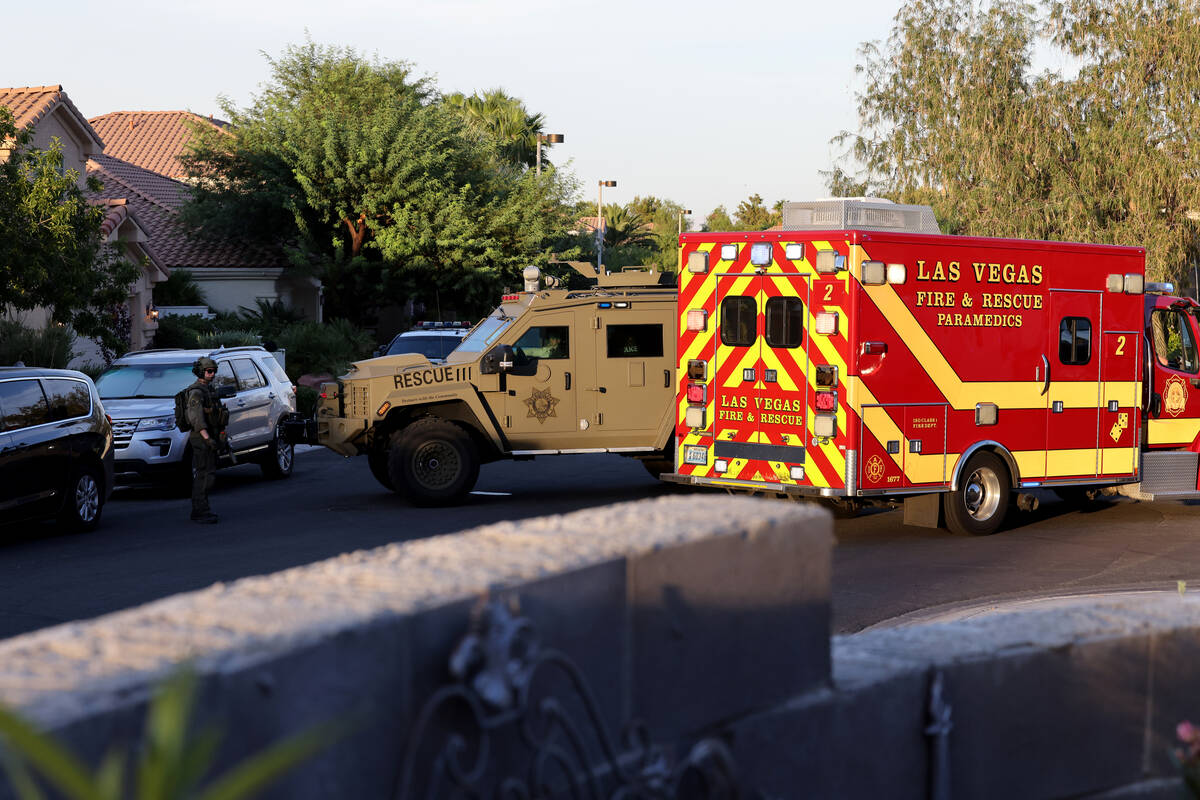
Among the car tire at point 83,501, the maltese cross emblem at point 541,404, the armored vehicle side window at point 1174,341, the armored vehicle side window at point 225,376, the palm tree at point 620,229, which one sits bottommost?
the car tire at point 83,501

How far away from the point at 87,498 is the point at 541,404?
4.85 m

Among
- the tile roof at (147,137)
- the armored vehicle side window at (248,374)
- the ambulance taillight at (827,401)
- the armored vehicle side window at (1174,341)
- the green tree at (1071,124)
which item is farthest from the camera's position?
the tile roof at (147,137)

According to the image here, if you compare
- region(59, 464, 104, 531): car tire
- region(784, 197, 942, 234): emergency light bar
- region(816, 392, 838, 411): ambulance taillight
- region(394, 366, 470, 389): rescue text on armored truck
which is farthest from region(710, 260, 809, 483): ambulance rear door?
region(59, 464, 104, 531): car tire

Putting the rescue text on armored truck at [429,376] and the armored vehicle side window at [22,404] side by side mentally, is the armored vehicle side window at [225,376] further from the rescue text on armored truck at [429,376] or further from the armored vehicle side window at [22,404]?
the armored vehicle side window at [22,404]

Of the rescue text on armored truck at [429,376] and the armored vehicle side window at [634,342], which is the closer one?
the rescue text on armored truck at [429,376]

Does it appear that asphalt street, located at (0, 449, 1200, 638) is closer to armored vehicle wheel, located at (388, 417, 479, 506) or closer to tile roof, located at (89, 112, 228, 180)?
armored vehicle wheel, located at (388, 417, 479, 506)

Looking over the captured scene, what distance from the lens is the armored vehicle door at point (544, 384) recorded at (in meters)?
15.6

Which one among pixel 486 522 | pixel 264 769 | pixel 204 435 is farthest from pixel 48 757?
pixel 204 435

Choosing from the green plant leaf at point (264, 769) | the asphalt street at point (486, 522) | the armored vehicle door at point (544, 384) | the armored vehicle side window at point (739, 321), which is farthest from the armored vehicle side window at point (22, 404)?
the green plant leaf at point (264, 769)

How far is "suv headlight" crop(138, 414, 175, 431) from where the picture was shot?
16.7 metres

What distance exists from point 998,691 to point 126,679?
2.35 meters

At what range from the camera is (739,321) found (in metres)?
13.2

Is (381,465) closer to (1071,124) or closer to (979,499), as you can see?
(979,499)

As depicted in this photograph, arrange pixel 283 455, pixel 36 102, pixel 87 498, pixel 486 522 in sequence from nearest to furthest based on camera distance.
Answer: pixel 486 522
pixel 87 498
pixel 283 455
pixel 36 102
